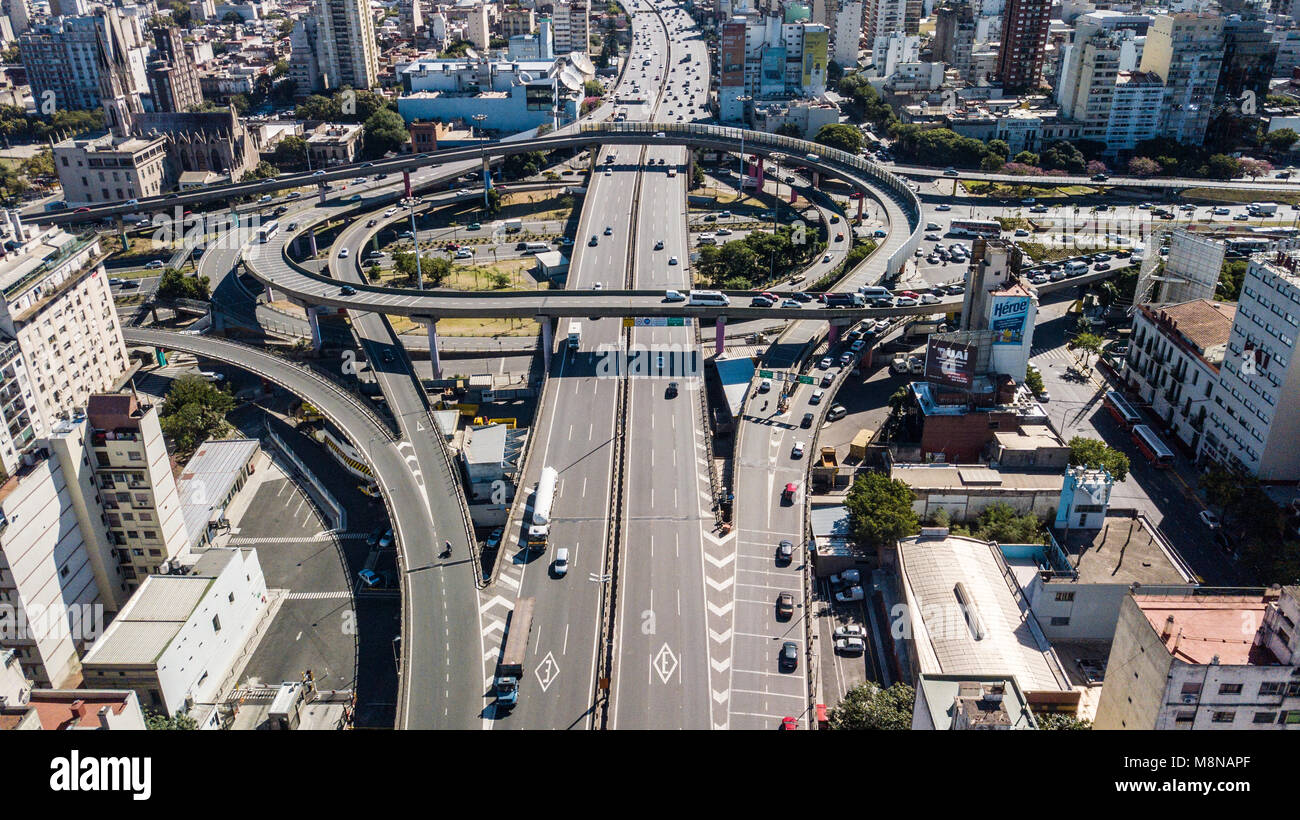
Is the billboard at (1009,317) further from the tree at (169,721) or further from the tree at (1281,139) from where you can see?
the tree at (1281,139)

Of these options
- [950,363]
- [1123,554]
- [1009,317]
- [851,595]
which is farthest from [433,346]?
[1123,554]

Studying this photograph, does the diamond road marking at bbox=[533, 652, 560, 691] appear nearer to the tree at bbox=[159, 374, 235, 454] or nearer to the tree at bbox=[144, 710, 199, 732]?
the tree at bbox=[144, 710, 199, 732]

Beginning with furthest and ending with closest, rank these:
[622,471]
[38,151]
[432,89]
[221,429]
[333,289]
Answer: [432,89] → [38,151] → [333,289] → [221,429] → [622,471]

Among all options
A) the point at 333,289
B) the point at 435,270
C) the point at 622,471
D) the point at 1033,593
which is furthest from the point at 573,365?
the point at 1033,593

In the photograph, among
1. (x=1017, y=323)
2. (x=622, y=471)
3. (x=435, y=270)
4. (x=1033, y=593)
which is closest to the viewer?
(x=1033, y=593)

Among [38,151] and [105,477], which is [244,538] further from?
[38,151]

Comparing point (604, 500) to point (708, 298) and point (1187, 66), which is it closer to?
point (708, 298)

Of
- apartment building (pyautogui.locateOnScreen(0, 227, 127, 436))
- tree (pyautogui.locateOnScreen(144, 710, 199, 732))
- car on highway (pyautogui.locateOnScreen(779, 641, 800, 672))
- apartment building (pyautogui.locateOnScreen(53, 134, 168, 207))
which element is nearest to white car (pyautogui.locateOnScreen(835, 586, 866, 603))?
car on highway (pyautogui.locateOnScreen(779, 641, 800, 672))
